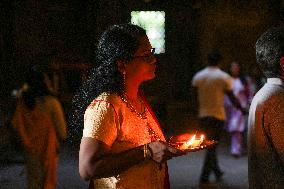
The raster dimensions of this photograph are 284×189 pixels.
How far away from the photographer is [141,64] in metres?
2.76

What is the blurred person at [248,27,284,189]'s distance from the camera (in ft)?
9.75

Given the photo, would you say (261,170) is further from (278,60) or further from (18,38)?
(18,38)

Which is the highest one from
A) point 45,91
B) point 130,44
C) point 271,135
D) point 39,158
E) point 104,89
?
point 130,44

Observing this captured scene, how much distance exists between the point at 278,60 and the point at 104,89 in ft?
3.35

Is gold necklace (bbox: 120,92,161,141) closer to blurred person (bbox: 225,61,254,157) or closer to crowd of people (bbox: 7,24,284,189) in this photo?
crowd of people (bbox: 7,24,284,189)

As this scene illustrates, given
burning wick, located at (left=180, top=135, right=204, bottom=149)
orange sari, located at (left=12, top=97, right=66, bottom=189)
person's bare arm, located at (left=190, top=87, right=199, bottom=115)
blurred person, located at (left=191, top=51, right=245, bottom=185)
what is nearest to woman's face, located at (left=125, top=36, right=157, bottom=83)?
burning wick, located at (left=180, top=135, right=204, bottom=149)

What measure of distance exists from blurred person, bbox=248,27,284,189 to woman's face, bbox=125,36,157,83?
693 mm

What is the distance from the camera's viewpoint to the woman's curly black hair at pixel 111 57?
2693 mm

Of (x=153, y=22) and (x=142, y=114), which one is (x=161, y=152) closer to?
(x=142, y=114)

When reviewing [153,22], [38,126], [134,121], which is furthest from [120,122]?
[153,22]

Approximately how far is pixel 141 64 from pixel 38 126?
12.1 ft

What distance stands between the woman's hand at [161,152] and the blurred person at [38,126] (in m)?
3.87

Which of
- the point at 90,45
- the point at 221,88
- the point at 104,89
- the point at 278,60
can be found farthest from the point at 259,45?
the point at 90,45

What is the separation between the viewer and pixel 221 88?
8625 millimetres
